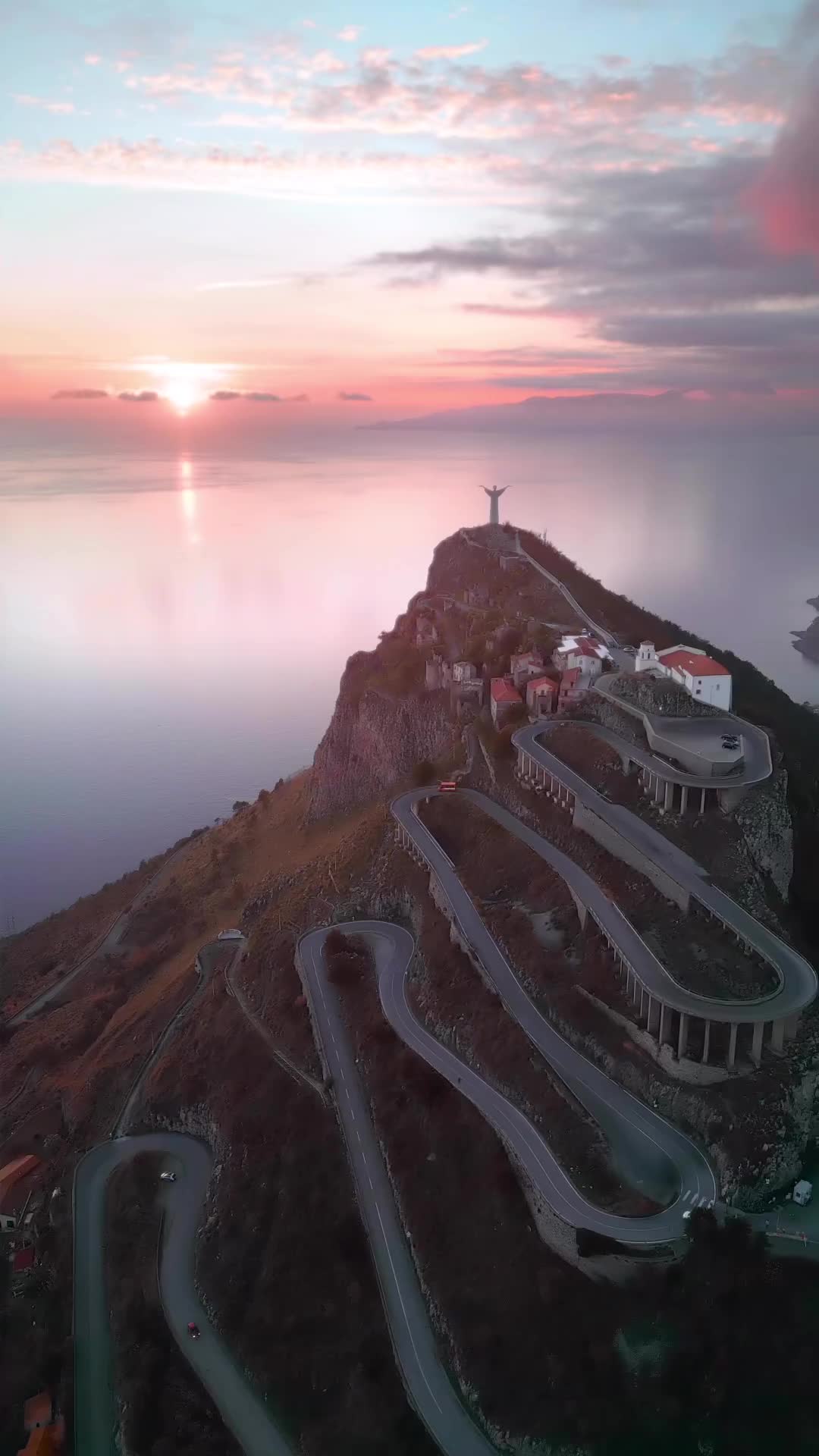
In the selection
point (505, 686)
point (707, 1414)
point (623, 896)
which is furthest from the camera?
point (505, 686)

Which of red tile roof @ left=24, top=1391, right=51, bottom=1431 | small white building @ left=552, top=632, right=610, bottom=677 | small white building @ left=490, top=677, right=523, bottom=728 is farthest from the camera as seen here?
small white building @ left=490, top=677, right=523, bottom=728

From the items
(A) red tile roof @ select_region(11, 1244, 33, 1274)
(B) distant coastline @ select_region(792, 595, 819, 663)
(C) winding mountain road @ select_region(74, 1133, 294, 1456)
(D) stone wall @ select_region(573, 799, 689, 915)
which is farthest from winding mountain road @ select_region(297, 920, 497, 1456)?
(B) distant coastline @ select_region(792, 595, 819, 663)

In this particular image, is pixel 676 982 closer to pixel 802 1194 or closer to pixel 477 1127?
pixel 802 1194

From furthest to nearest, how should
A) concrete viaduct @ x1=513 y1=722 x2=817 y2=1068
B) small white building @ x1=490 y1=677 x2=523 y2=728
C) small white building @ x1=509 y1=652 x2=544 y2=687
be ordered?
1. small white building @ x1=509 y1=652 x2=544 y2=687
2. small white building @ x1=490 y1=677 x2=523 y2=728
3. concrete viaduct @ x1=513 y1=722 x2=817 y2=1068

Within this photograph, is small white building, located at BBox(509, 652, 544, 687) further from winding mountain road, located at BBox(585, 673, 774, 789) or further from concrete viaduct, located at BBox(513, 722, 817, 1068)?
concrete viaduct, located at BBox(513, 722, 817, 1068)

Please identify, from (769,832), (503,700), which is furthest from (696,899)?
Result: (503,700)

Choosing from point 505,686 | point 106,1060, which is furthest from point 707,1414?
point 505,686

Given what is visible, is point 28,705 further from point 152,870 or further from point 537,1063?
point 537,1063
